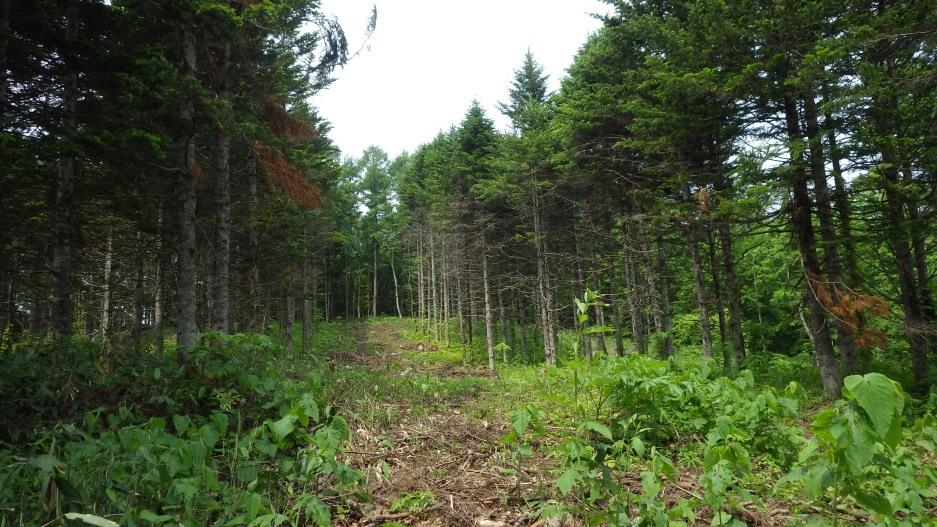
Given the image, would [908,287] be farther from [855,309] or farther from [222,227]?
[222,227]

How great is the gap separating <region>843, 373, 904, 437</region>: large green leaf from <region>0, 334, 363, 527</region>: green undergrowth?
270cm

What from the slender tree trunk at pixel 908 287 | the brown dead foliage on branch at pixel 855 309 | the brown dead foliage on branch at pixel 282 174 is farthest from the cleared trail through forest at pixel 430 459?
the slender tree trunk at pixel 908 287

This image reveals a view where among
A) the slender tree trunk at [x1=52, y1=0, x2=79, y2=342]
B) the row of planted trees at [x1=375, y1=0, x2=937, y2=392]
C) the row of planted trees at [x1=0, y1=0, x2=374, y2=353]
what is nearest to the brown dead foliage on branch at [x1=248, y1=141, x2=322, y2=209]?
the row of planted trees at [x1=0, y1=0, x2=374, y2=353]

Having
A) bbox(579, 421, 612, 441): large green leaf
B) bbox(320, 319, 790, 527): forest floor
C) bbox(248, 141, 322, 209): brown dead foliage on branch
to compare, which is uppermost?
bbox(248, 141, 322, 209): brown dead foliage on branch

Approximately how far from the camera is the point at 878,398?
1.66 meters

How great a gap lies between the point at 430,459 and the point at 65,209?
690 cm

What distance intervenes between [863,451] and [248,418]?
514cm

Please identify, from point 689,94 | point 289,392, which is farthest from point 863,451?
point 689,94

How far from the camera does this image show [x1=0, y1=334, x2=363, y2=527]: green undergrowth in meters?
2.28

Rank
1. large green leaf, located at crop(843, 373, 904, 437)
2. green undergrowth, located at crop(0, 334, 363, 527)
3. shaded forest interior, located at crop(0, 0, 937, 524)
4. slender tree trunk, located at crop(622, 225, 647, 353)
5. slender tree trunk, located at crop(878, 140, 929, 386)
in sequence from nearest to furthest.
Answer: large green leaf, located at crop(843, 373, 904, 437), green undergrowth, located at crop(0, 334, 363, 527), shaded forest interior, located at crop(0, 0, 937, 524), slender tree trunk, located at crop(878, 140, 929, 386), slender tree trunk, located at crop(622, 225, 647, 353)

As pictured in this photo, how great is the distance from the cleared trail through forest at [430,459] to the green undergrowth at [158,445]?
443mm

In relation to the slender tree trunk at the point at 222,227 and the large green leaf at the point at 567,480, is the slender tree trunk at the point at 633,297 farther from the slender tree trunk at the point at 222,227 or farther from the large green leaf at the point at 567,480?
the large green leaf at the point at 567,480

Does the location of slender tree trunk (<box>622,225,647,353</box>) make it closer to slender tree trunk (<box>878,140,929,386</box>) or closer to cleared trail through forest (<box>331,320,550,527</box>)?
slender tree trunk (<box>878,140,929,386</box>)

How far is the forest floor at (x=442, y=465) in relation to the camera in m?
3.19
